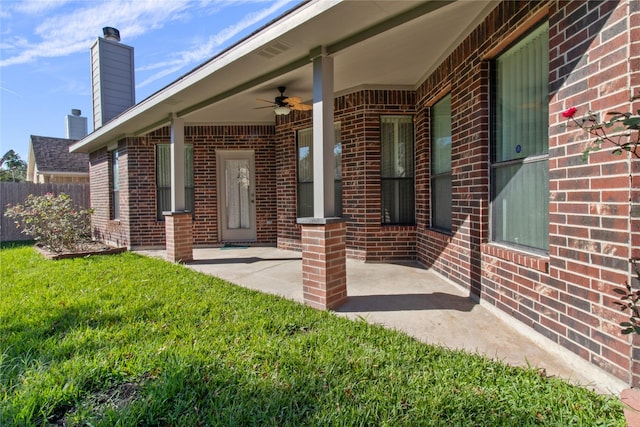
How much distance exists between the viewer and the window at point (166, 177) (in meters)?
8.22

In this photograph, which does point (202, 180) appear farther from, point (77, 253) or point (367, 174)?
point (367, 174)

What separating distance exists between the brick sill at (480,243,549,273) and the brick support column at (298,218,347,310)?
4.96ft

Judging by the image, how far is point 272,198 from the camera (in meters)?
8.19

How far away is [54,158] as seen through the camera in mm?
15266

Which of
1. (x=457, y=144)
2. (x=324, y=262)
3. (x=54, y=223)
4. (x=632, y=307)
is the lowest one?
(x=324, y=262)

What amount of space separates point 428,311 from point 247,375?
199cm

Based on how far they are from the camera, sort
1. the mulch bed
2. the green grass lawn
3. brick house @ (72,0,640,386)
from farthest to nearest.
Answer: the mulch bed
brick house @ (72,0,640,386)
the green grass lawn

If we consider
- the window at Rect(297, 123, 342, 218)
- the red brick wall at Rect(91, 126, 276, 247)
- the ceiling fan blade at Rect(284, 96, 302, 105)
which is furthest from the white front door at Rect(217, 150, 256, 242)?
the ceiling fan blade at Rect(284, 96, 302, 105)

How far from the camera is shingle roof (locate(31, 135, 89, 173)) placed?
48.4 feet

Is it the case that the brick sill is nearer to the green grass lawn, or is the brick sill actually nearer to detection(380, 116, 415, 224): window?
the green grass lawn

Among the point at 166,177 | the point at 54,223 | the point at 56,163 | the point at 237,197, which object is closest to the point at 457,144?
the point at 237,197

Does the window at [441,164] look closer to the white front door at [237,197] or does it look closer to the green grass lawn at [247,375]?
the green grass lawn at [247,375]

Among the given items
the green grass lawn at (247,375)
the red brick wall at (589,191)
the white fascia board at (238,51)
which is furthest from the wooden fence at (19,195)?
the red brick wall at (589,191)

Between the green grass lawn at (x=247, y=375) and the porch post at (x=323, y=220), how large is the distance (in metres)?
0.29
